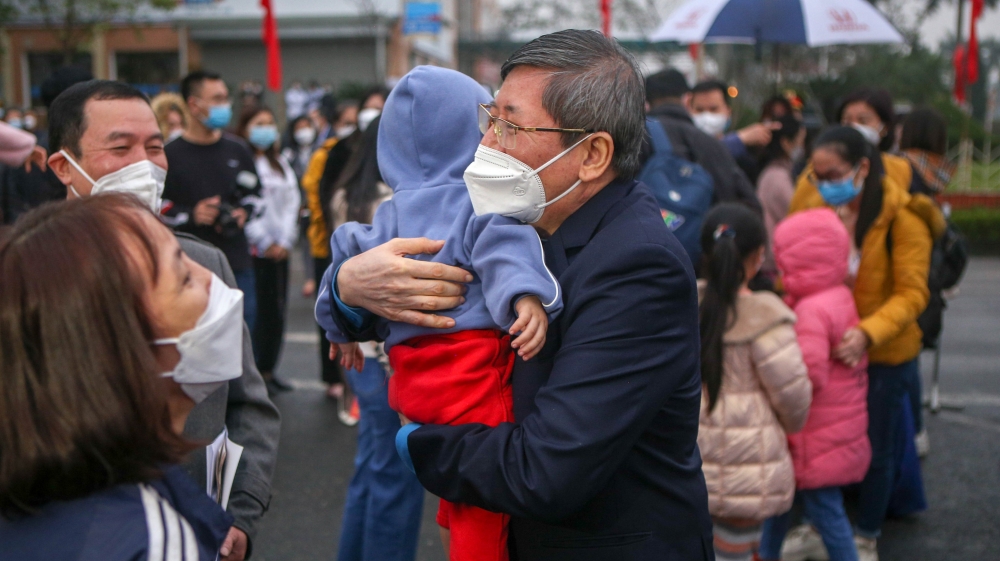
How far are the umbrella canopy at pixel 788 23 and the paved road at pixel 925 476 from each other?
2.86 m

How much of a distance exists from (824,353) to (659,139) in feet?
4.39

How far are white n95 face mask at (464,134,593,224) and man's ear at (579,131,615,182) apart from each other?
1.2 inches

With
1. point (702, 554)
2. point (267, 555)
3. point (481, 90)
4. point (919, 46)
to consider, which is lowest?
point (267, 555)

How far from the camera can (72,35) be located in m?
26.1

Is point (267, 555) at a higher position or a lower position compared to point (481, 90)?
lower

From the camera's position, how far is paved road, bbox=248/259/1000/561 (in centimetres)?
409

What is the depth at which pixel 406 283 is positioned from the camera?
1.75 metres

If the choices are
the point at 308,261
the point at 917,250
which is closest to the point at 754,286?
the point at 917,250

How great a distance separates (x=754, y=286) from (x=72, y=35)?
27.8 m

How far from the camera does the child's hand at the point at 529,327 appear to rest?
1.56 m

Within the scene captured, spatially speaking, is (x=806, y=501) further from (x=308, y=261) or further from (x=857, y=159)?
(x=308, y=261)

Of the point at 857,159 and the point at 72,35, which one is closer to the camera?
the point at 857,159

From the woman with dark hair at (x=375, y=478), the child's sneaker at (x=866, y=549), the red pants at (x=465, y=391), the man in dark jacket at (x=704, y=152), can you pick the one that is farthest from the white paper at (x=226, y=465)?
the child's sneaker at (x=866, y=549)

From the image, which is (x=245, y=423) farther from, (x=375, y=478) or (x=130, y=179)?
(x=375, y=478)
